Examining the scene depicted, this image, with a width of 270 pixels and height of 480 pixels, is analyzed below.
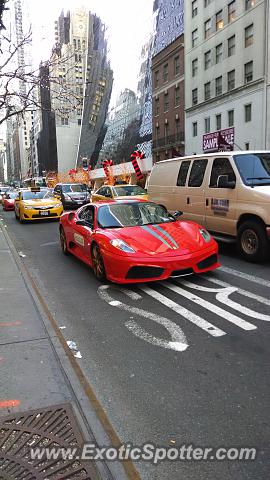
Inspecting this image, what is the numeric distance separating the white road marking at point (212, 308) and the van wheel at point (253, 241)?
2.27 m

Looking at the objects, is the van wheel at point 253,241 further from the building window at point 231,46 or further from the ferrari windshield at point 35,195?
the building window at point 231,46

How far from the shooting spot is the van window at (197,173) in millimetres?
9477

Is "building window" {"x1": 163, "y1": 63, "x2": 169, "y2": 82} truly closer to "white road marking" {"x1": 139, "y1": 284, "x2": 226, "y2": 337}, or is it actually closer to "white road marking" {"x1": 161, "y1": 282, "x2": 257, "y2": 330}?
"white road marking" {"x1": 161, "y1": 282, "x2": 257, "y2": 330}

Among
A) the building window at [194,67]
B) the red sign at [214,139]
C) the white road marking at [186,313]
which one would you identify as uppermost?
the building window at [194,67]

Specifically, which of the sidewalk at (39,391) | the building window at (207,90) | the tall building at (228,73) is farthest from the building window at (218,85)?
the sidewalk at (39,391)

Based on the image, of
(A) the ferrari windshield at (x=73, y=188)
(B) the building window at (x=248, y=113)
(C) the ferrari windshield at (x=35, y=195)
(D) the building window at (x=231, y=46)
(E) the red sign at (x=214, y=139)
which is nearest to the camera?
(C) the ferrari windshield at (x=35, y=195)

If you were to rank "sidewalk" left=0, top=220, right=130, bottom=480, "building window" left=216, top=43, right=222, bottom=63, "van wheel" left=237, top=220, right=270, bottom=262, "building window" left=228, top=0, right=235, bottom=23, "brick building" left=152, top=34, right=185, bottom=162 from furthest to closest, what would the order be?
"brick building" left=152, top=34, right=185, bottom=162, "building window" left=216, top=43, right=222, bottom=63, "building window" left=228, top=0, right=235, bottom=23, "van wheel" left=237, top=220, right=270, bottom=262, "sidewalk" left=0, top=220, right=130, bottom=480

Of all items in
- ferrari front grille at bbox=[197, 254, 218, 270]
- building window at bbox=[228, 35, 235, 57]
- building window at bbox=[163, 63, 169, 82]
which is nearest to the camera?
ferrari front grille at bbox=[197, 254, 218, 270]

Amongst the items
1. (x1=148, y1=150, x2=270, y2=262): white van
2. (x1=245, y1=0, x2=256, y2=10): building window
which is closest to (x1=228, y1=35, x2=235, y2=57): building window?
(x1=245, y1=0, x2=256, y2=10): building window

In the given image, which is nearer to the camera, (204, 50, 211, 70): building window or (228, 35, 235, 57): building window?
(228, 35, 235, 57): building window

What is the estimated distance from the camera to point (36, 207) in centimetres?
1752

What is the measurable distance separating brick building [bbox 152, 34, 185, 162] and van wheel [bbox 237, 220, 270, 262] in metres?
36.5

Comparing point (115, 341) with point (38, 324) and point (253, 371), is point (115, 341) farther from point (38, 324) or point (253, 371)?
point (253, 371)

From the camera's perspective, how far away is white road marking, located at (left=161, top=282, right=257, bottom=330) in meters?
4.73
